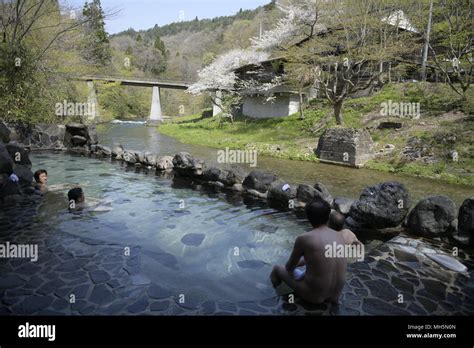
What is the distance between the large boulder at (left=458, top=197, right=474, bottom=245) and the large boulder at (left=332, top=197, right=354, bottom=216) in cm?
260

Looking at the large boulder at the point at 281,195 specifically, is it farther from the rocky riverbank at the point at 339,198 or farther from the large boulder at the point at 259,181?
the large boulder at the point at 259,181

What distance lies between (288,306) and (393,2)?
23444mm

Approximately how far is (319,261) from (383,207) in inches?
178

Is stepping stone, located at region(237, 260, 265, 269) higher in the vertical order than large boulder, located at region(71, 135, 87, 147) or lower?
lower

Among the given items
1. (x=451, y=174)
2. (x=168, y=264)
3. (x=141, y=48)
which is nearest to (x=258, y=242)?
(x=168, y=264)

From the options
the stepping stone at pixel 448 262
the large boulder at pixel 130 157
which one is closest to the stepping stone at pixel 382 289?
the stepping stone at pixel 448 262

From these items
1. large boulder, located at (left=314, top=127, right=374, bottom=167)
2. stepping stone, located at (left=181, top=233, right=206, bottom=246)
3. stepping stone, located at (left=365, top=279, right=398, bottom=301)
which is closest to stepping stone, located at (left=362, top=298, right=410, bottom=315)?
stepping stone, located at (left=365, top=279, right=398, bottom=301)

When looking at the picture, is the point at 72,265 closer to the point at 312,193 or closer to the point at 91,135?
the point at 312,193

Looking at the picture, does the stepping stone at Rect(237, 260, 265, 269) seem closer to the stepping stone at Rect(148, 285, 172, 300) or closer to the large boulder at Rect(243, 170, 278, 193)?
the stepping stone at Rect(148, 285, 172, 300)

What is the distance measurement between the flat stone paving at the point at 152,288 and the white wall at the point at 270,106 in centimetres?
2757

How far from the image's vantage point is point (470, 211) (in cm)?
712

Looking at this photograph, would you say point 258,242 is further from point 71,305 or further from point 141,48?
point 141,48

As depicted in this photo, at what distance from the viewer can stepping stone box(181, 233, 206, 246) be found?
753 centimetres

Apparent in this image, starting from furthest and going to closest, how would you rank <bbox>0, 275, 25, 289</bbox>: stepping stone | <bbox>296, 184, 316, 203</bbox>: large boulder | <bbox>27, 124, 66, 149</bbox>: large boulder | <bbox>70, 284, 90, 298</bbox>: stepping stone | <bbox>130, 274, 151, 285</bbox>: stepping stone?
<bbox>27, 124, 66, 149</bbox>: large boulder → <bbox>296, 184, 316, 203</bbox>: large boulder → <bbox>130, 274, 151, 285</bbox>: stepping stone → <bbox>0, 275, 25, 289</bbox>: stepping stone → <bbox>70, 284, 90, 298</bbox>: stepping stone
